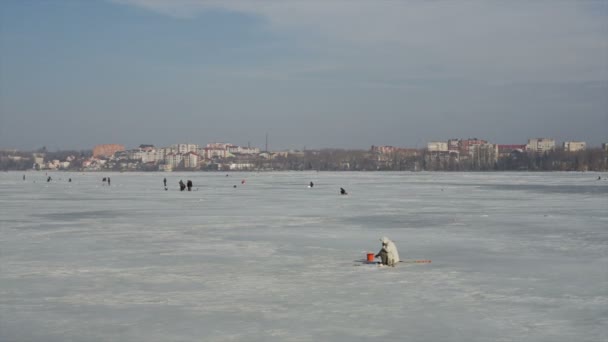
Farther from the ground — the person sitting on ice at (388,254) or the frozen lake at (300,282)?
the person sitting on ice at (388,254)

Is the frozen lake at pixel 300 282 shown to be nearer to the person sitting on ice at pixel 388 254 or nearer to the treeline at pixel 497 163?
the person sitting on ice at pixel 388 254

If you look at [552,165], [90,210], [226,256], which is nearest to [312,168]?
[552,165]

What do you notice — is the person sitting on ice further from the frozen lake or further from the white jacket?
the frozen lake

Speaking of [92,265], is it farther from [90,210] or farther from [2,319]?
[90,210]

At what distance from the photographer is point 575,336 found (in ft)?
23.1

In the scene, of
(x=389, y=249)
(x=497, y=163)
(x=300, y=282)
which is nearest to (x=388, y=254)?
(x=389, y=249)

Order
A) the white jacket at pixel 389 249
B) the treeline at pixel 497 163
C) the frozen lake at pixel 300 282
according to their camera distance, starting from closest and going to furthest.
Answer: the frozen lake at pixel 300 282
the white jacket at pixel 389 249
the treeline at pixel 497 163

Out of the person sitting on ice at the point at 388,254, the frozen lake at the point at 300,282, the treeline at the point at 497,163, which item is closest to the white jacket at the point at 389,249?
the person sitting on ice at the point at 388,254

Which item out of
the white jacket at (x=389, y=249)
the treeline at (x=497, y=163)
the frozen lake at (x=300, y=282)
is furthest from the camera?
the treeline at (x=497, y=163)

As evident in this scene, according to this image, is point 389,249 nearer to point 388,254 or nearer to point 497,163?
point 388,254

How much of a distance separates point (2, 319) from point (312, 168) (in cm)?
19106

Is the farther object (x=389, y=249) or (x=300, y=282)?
(x=389, y=249)

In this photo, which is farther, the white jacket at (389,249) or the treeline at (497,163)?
the treeline at (497,163)

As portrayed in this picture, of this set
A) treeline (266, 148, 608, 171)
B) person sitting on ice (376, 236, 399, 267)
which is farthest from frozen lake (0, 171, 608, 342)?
treeline (266, 148, 608, 171)
